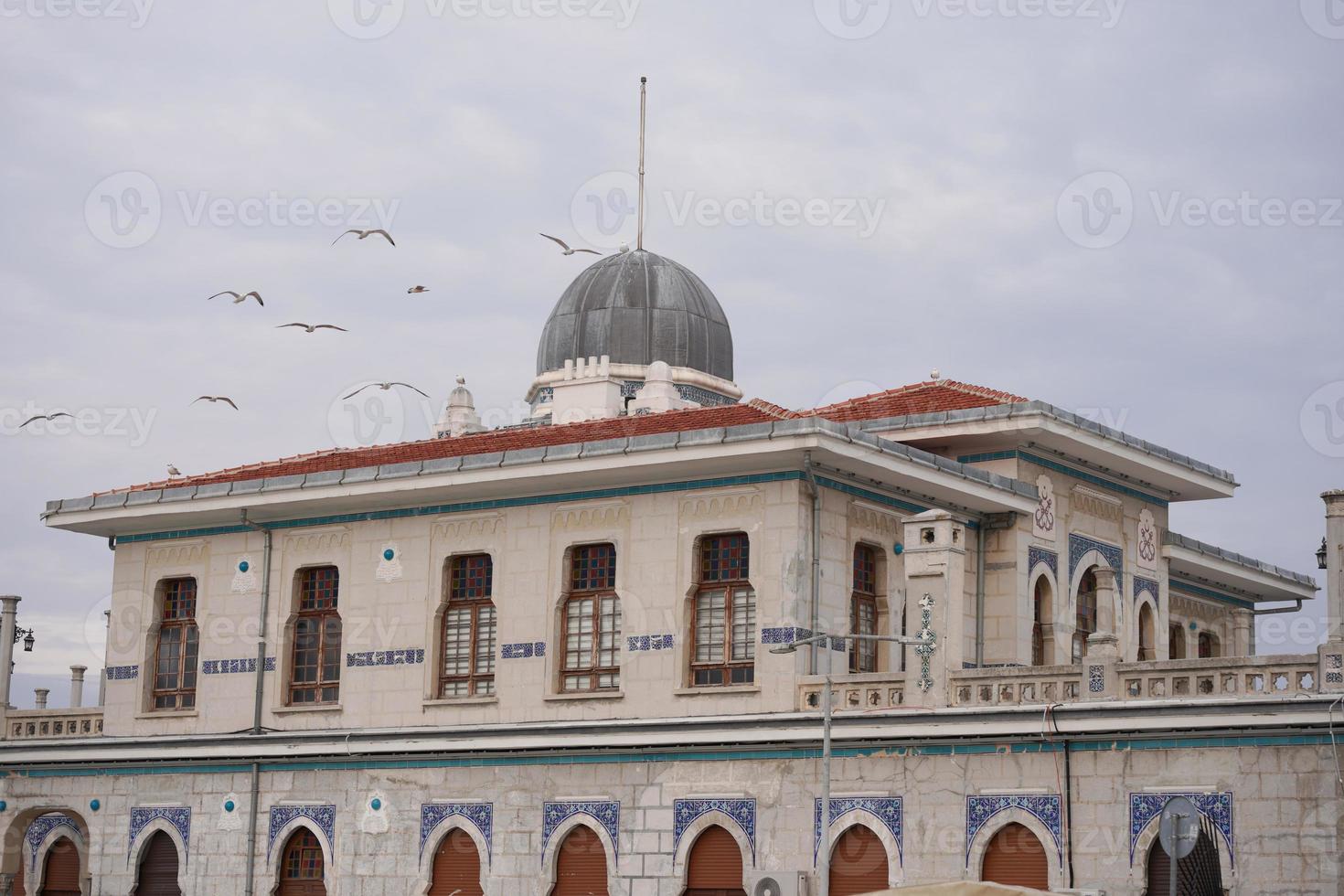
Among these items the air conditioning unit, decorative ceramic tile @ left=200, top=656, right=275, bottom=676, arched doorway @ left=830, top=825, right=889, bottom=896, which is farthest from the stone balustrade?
arched doorway @ left=830, top=825, right=889, bottom=896

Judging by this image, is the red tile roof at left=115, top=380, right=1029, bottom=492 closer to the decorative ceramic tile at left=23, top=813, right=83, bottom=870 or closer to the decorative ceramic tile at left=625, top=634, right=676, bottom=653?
the decorative ceramic tile at left=625, top=634, right=676, bottom=653

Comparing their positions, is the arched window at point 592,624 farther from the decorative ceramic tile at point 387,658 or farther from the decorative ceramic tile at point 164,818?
the decorative ceramic tile at point 164,818

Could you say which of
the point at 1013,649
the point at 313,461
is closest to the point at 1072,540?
the point at 1013,649

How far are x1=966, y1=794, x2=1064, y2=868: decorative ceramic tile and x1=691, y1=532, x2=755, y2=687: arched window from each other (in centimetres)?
397

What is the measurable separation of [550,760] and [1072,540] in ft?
29.7

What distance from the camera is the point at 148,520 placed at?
34.6 metres

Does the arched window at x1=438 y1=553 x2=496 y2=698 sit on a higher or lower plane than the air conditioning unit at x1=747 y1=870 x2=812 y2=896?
higher

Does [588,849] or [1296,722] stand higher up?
[1296,722]

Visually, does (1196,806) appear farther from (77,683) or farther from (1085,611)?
(77,683)

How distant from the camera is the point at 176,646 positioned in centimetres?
3472

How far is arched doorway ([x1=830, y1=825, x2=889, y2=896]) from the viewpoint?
85.8 ft

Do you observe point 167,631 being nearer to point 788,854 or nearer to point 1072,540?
point 788,854

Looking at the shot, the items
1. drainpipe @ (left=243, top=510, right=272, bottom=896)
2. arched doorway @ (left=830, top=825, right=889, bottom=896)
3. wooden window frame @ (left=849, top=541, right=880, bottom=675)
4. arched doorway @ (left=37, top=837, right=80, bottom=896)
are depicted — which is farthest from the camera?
arched doorway @ (left=37, top=837, right=80, bottom=896)

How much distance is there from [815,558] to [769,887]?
14.9 feet
